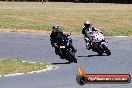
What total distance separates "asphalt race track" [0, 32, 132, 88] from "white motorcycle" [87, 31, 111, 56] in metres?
0.30

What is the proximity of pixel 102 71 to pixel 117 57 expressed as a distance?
5.14 m

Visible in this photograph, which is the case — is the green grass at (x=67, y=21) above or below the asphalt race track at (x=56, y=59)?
below

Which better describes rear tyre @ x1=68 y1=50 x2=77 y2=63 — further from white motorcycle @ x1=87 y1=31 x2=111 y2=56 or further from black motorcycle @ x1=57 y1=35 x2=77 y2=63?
white motorcycle @ x1=87 y1=31 x2=111 y2=56

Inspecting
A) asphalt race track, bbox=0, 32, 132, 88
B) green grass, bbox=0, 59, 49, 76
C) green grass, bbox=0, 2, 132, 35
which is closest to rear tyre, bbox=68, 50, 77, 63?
asphalt race track, bbox=0, 32, 132, 88

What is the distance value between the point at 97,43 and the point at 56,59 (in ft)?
8.76

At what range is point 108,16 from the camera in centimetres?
5381

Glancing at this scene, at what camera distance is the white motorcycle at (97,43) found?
24.1 m

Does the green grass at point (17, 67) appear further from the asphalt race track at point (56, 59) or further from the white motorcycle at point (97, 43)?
the white motorcycle at point (97, 43)

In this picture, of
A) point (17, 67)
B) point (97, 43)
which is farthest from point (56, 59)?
point (17, 67)

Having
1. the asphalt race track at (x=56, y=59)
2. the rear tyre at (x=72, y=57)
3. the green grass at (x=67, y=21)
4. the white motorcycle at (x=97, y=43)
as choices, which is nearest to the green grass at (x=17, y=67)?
the asphalt race track at (x=56, y=59)

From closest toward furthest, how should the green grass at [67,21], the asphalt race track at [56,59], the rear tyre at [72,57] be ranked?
the asphalt race track at [56,59]
the rear tyre at [72,57]
the green grass at [67,21]

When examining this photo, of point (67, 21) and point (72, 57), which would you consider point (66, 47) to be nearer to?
point (72, 57)

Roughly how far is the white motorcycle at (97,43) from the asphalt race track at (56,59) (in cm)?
30

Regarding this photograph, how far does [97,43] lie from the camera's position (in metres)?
24.4
